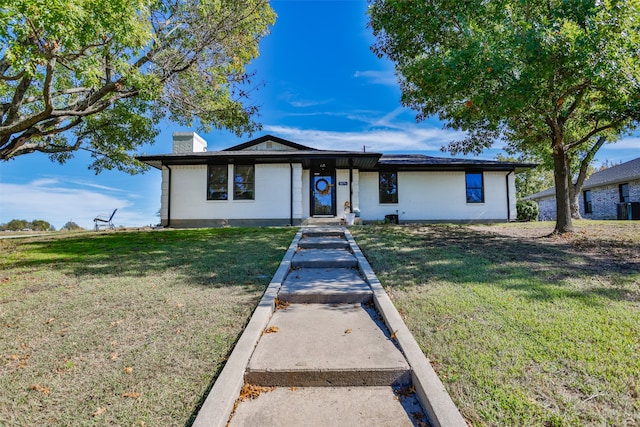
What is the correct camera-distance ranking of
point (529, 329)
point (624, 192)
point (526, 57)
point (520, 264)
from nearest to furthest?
point (529, 329) < point (520, 264) < point (526, 57) < point (624, 192)

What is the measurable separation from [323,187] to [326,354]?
1211 cm

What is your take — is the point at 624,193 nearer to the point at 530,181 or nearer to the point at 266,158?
the point at 530,181

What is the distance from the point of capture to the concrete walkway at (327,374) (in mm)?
2197

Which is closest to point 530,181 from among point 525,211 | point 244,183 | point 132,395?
point 525,211

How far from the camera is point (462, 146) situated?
442 inches

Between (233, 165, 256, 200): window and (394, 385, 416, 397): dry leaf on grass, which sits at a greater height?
(233, 165, 256, 200): window

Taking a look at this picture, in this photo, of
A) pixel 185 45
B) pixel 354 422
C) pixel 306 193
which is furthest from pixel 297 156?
pixel 354 422

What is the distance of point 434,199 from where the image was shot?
1527 cm

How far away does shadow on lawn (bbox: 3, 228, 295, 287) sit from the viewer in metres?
5.33

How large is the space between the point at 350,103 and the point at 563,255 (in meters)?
13.6

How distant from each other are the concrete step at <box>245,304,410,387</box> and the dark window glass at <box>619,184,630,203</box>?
25.3 m

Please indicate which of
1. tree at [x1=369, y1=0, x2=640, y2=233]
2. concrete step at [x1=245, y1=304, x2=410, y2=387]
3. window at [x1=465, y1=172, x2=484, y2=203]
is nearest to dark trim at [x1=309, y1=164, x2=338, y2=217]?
tree at [x1=369, y1=0, x2=640, y2=233]

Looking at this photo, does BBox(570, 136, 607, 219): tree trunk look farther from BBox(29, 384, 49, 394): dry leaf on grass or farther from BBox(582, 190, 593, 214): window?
BBox(29, 384, 49, 394): dry leaf on grass

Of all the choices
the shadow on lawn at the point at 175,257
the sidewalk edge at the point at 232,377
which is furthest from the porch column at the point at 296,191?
the sidewalk edge at the point at 232,377
